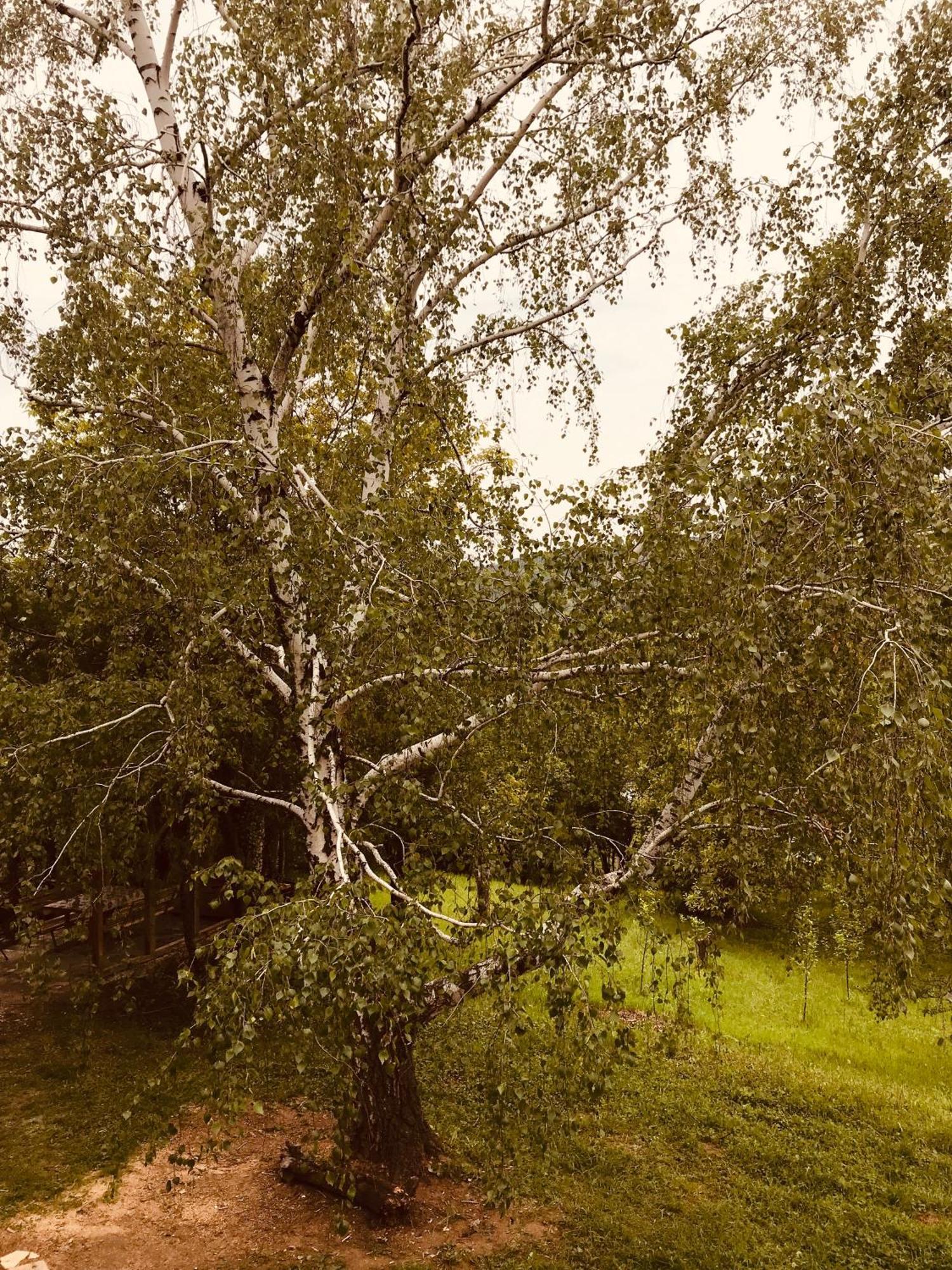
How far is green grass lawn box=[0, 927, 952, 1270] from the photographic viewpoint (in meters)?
6.98

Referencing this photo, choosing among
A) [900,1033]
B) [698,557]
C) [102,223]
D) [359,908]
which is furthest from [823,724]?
[900,1033]

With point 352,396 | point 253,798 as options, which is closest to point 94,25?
point 352,396

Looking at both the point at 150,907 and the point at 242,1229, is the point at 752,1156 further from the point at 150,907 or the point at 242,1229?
the point at 150,907

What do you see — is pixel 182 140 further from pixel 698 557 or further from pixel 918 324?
pixel 918 324

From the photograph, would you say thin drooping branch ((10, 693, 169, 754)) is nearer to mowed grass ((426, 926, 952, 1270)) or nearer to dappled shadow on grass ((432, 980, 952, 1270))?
dappled shadow on grass ((432, 980, 952, 1270))

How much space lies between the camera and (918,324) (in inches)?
267

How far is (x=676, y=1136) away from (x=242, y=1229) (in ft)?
16.3

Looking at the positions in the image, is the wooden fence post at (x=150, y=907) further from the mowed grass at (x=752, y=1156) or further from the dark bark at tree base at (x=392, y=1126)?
the dark bark at tree base at (x=392, y=1126)

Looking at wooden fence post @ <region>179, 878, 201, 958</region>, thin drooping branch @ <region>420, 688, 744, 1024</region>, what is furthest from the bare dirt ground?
wooden fence post @ <region>179, 878, 201, 958</region>

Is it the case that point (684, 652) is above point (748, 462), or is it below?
below

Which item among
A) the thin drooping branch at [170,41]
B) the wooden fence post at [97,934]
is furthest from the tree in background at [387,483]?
the wooden fence post at [97,934]

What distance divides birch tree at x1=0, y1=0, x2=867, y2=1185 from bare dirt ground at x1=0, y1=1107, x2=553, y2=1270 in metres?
0.57

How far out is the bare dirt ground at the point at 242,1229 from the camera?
657 cm

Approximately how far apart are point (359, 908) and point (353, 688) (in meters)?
2.51
